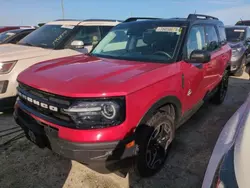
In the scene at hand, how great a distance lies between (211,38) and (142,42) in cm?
163

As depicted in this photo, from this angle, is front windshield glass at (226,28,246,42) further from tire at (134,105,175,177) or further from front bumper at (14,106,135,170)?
front bumper at (14,106,135,170)

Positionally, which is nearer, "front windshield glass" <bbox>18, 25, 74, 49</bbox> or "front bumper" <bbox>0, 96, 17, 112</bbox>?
"front bumper" <bbox>0, 96, 17, 112</bbox>

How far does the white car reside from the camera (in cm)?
418

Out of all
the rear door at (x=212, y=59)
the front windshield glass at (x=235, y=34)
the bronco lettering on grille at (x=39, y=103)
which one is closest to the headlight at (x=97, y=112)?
the bronco lettering on grille at (x=39, y=103)

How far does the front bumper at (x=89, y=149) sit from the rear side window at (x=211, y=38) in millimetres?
2669

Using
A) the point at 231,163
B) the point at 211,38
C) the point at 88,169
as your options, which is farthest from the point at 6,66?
the point at 231,163

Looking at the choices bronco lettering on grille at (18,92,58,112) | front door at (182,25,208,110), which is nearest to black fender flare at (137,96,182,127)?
front door at (182,25,208,110)

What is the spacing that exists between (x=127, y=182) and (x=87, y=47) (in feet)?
12.9

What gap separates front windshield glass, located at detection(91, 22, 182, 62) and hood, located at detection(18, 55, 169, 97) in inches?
11.3

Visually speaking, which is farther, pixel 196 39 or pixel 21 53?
pixel 21 53

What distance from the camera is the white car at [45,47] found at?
418 centimetres

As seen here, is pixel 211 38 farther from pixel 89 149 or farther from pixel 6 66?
pixel 6 66

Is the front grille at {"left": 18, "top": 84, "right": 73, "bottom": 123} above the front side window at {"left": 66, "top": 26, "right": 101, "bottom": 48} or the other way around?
the other way around

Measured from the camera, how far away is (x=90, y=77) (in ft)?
7.50
